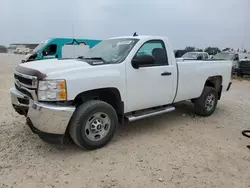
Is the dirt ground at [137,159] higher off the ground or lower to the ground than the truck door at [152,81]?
lower

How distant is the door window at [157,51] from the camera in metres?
4.56

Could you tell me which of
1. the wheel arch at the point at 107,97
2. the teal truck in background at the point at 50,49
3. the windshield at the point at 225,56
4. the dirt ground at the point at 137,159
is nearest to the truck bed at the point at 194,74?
the dirt ground at the point at 137,159

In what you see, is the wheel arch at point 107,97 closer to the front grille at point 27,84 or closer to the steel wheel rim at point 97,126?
the steel wheel rim at point 97,126

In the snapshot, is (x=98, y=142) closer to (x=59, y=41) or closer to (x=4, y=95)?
(x=4, y=95)

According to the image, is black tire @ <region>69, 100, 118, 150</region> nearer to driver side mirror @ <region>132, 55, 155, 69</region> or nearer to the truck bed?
driver side mirror @ <region>132, 55, 155, 69</region>

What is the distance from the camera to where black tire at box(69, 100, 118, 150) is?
3.44m

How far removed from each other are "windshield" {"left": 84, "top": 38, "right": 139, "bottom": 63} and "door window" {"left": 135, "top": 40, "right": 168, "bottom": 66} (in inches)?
13.0

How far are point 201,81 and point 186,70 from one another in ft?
2.34

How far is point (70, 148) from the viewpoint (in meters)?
3.80

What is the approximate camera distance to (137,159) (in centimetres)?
348

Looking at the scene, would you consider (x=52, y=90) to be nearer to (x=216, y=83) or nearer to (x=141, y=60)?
(x=141, y=60)

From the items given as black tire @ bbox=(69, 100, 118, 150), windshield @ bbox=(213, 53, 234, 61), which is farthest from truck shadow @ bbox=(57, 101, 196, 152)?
windshield @ bbox=(213, 53, 234, 61)

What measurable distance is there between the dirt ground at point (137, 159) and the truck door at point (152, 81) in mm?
686

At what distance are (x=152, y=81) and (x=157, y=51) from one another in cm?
79
